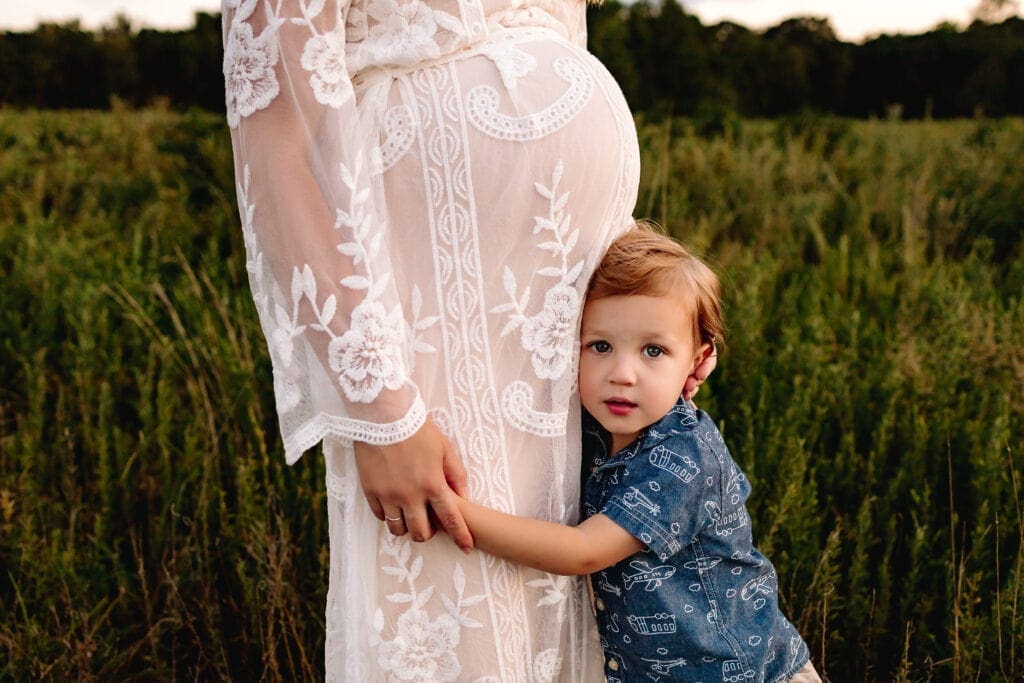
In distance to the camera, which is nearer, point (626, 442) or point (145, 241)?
point (626, 442)

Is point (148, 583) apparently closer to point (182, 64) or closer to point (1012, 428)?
point (1012, 428)

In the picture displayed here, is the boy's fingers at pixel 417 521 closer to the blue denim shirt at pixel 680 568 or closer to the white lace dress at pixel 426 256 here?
the white lace dress at pixel 426 256

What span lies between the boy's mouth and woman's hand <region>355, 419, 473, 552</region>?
27 centimetres

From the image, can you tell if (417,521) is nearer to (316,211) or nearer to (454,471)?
(454,471)

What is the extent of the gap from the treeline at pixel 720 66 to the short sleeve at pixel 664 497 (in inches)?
425

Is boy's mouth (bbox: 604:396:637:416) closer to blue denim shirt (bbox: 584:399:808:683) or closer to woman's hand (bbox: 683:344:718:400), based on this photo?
blue denim shirt (bbox: 584:399:808:683)

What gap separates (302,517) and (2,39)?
702 inches

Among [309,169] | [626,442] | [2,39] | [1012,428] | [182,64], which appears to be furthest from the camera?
[182,64]

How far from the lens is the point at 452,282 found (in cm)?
109

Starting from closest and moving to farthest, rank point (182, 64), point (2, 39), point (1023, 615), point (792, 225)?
point (1023, 615) < point (792, 225) < point (2, 39) < point (182, 64)

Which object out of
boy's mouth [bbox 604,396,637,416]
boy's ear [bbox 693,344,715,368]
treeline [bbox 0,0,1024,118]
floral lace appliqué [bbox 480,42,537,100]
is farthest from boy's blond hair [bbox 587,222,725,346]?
treeline [bbox 0,0,1024,118]

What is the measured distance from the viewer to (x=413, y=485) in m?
1.02

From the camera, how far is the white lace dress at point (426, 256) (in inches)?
39.2

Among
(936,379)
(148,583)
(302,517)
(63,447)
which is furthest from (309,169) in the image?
(936,379)
